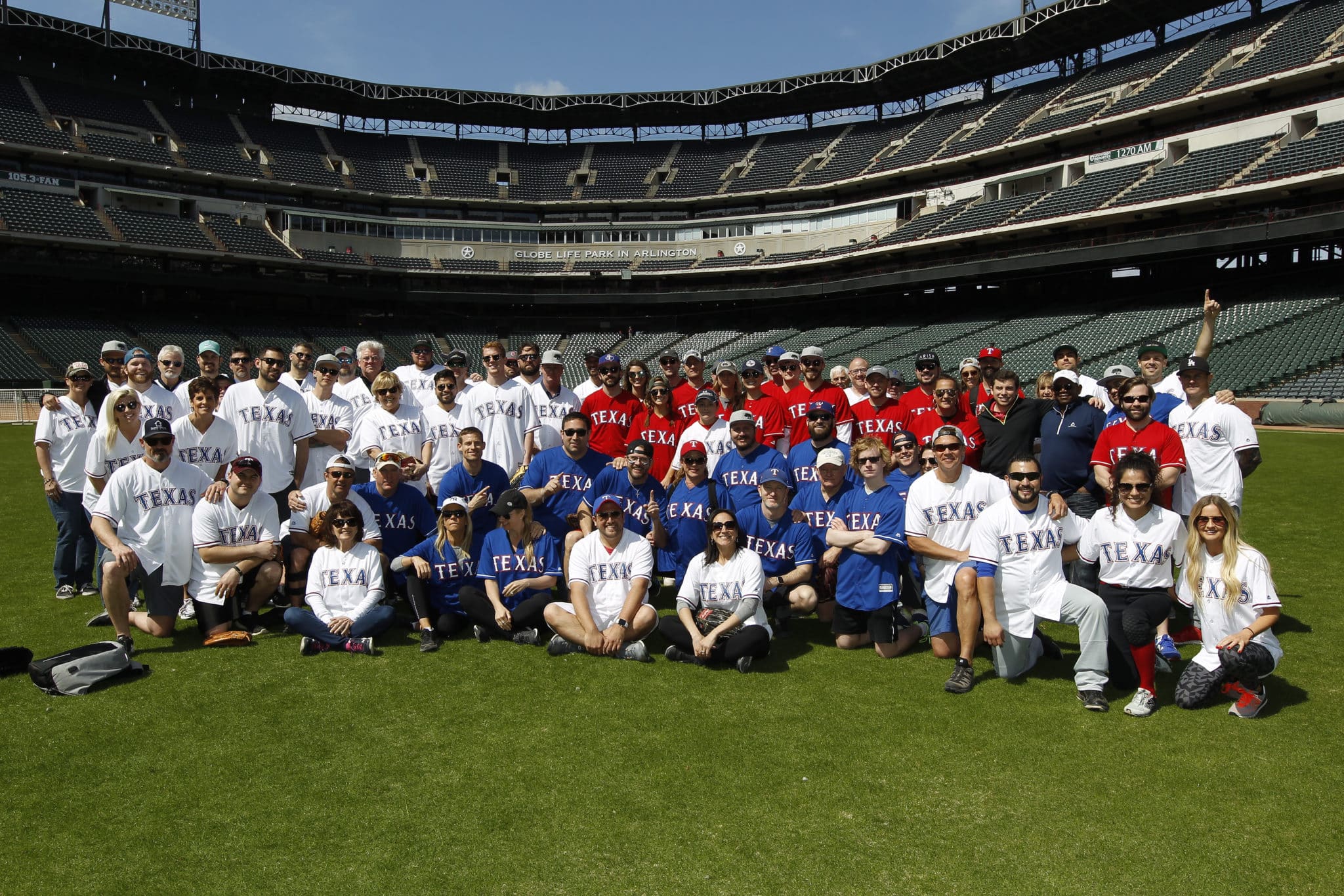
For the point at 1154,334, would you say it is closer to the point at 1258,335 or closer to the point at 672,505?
the point at 1258,335

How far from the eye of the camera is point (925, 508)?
669cm

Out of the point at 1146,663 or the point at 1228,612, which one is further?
the point at 1146,663

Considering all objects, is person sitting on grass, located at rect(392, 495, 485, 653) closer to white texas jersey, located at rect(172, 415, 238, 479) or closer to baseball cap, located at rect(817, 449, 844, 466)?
white texas jersey, located at rect(172, 415, 238, 479)

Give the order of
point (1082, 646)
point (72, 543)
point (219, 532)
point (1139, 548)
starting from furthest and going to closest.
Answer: point (72, 543) → point (219, 532) → point (1139, 548) → point (1082, 646)

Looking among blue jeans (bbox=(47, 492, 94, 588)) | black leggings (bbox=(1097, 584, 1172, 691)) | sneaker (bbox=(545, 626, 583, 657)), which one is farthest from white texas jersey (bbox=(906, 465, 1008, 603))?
blue jeans (bbox=(47, 492, 94, 588))

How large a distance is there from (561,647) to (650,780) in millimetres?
2305

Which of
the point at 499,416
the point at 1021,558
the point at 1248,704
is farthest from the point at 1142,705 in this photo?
the point at 499,416

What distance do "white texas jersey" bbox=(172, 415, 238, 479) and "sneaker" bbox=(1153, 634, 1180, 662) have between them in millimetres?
8091

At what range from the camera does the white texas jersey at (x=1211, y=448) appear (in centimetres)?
704

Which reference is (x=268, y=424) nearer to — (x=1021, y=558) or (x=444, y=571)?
(x=444, y=571)

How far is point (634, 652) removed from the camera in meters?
6.62

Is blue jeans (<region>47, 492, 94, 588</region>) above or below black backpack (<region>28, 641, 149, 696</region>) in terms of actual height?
above

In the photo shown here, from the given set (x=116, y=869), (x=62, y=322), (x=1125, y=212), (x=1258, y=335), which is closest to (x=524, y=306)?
(x=62, y=322)

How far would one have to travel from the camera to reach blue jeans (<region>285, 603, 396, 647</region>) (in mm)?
6734
